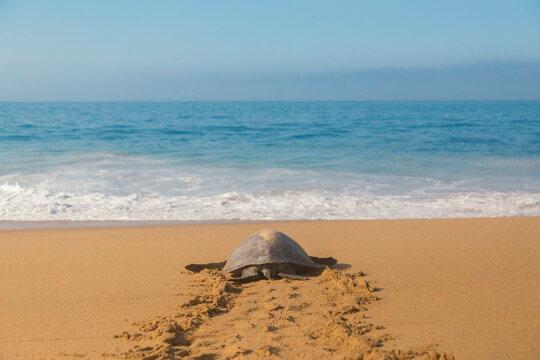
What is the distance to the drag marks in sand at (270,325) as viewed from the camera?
2.76 meters

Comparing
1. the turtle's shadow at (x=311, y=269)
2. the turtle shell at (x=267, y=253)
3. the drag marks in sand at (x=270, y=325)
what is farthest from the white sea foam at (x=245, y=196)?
the drag marks in sand at (x=270, y=325)

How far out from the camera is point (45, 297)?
382cm

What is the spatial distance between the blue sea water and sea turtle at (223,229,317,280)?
2.66m

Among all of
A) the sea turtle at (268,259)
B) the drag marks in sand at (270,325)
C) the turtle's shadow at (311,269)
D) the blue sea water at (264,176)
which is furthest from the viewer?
the blue sea water at (264,176)

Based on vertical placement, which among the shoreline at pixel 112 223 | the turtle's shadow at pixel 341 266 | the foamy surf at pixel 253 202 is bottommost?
the turtle's shadow at pixel 341 266

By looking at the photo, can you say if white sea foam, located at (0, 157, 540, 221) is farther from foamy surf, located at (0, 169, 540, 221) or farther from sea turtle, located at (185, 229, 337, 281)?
sea turtle, located at (185, 229, 337, 281)

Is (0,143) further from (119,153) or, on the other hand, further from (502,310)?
(502,310)

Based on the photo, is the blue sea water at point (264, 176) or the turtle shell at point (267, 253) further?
the blue sea water at point (264, 176)

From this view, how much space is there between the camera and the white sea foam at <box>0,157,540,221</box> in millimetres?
7281

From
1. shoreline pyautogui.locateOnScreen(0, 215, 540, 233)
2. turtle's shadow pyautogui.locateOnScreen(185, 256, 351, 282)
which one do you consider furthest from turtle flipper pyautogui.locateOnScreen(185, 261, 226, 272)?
shoreline pyautogui.locateOnScreen(0, 215, 540, 233)

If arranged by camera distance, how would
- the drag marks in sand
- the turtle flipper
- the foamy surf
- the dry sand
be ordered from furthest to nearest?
1. the foamy surf
2. the turtle flipper
3. the dry sand
4. the drag marks in sand

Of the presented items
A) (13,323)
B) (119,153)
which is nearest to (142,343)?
(13,323)

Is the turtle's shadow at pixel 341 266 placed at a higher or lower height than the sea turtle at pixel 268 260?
lower

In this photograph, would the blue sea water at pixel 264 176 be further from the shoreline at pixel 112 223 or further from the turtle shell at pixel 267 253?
the turtle shell at pixel 267 253
